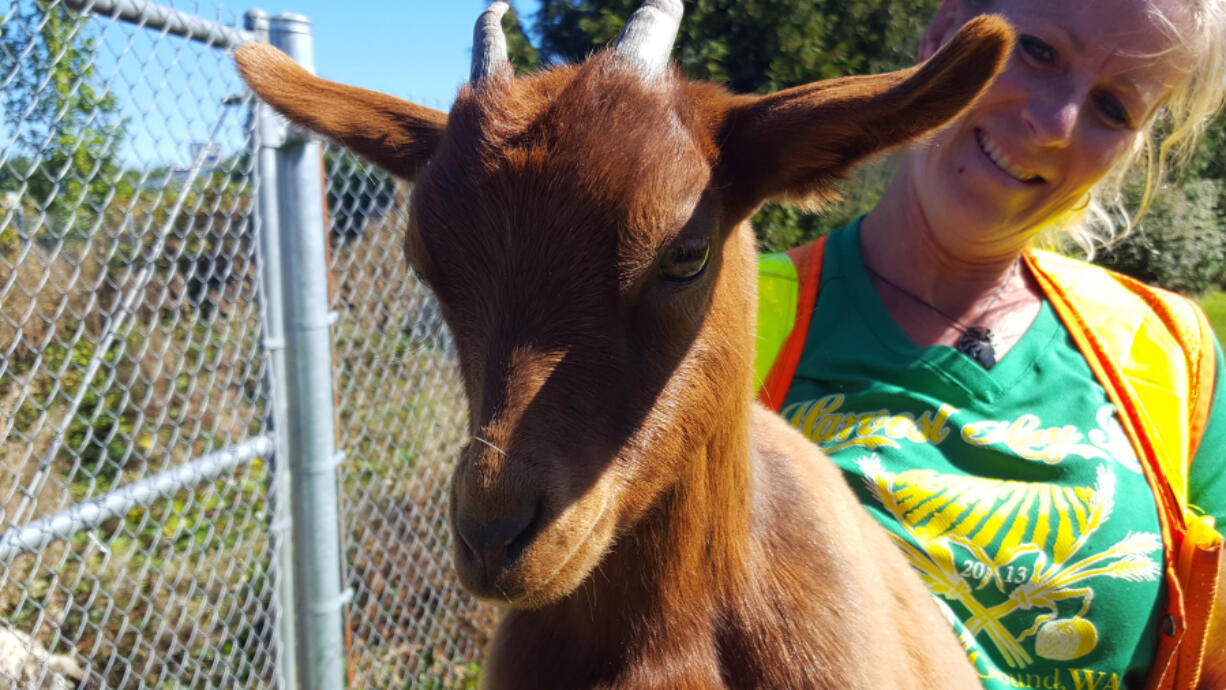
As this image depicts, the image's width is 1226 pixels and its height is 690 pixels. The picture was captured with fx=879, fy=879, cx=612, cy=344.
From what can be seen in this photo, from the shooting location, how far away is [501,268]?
5.44 ft

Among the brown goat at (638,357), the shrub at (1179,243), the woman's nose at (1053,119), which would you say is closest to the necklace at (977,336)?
the woman's nose at (1053,119)

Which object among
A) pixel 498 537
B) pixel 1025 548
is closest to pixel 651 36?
pixel 498 537

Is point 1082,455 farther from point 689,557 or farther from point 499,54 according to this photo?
point 499,54

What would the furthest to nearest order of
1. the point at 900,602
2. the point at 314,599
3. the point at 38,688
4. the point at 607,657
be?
the point at 314,599 → the point at 38,688 → the point at 900,602 → the point at 607,657

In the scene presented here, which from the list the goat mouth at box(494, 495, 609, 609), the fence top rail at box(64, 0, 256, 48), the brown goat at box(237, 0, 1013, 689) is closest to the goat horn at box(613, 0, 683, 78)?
the brown goat at box(237, 0, 1013, 689)

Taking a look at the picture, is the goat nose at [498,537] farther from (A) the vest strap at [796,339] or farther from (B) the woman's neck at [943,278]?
(B) the woman's neck at [943,278]

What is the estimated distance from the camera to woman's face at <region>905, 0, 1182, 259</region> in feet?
7.63

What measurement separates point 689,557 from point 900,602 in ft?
2.04

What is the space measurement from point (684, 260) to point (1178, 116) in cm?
217

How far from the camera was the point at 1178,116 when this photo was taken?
2.87m

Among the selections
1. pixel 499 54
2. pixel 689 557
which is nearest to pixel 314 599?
pixel 689 557

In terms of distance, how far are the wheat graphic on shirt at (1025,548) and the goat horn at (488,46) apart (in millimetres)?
1506

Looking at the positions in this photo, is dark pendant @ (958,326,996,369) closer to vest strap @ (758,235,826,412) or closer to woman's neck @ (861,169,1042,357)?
woman's neck @ (861,169,1042,357)

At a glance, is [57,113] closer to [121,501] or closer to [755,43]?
[121,501]
